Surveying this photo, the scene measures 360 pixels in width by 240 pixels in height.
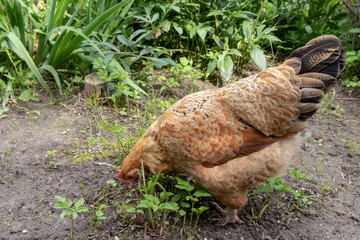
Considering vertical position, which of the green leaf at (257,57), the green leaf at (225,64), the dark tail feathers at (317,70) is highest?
the dark tail feathers at (317,70)

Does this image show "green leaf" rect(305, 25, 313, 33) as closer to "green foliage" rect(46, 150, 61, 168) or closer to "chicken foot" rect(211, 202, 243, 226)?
"chicken foot" rect(211, 202, 243, 226)

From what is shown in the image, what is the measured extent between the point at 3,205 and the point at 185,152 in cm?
168

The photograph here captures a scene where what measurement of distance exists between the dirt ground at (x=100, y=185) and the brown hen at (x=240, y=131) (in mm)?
407

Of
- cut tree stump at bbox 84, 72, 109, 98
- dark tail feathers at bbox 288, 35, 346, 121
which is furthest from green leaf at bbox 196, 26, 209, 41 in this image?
dark tail feathers at bbox 288, 35, 346, 121

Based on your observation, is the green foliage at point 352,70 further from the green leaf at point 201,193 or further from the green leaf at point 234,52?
the green leaf at point 201,193

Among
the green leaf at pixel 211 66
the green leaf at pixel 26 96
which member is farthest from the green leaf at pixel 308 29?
the green leaf at pixel 26 96

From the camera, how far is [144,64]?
495 cm

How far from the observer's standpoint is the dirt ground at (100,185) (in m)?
2.96

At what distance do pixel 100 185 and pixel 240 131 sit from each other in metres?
1.42

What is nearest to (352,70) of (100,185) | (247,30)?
(247,30)

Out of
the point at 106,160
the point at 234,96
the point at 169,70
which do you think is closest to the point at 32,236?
the point at 106,160

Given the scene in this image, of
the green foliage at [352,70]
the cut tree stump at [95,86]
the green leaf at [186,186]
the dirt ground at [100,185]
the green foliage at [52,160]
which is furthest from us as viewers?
the green foliage at [352,70]

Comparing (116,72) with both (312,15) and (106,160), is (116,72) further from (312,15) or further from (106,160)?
(312,15)

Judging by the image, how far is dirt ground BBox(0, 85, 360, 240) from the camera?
2.96 metres
